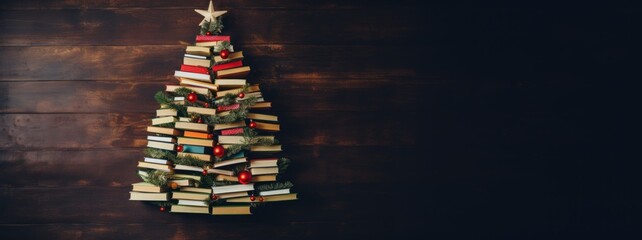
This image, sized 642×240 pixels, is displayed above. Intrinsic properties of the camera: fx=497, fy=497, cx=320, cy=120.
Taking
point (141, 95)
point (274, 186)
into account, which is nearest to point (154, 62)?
point (141, 95)

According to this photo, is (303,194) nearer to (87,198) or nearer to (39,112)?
(87,198)

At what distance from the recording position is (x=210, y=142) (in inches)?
85.4

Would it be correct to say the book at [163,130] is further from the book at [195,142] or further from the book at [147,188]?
the book at [147,188]

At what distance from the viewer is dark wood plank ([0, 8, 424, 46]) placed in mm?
2320

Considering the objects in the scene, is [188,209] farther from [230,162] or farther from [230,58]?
[230,58]

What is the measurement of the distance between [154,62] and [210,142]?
49 centimetres

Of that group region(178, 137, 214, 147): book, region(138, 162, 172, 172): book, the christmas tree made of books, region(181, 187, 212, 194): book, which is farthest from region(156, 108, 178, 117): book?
region(181, 187, 212, 194): book

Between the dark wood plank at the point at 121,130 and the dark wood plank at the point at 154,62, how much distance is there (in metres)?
0.18

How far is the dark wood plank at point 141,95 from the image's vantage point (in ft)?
7.55

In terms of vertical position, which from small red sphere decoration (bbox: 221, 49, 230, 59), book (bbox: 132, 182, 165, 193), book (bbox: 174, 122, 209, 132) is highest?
small red sphere decoration (bbox: 221, 49, 230, 59)

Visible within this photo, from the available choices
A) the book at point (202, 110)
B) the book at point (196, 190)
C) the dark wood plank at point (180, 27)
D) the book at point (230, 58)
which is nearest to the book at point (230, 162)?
the book at point (196, 190)

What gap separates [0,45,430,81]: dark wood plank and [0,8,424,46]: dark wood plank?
0.11 feet

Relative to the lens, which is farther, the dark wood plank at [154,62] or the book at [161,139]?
the dark wood plank at [154,62]

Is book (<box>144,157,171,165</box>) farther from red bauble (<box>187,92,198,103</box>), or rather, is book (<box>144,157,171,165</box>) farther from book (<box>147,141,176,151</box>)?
red bauble (<box>187,92,198,103</box>)
